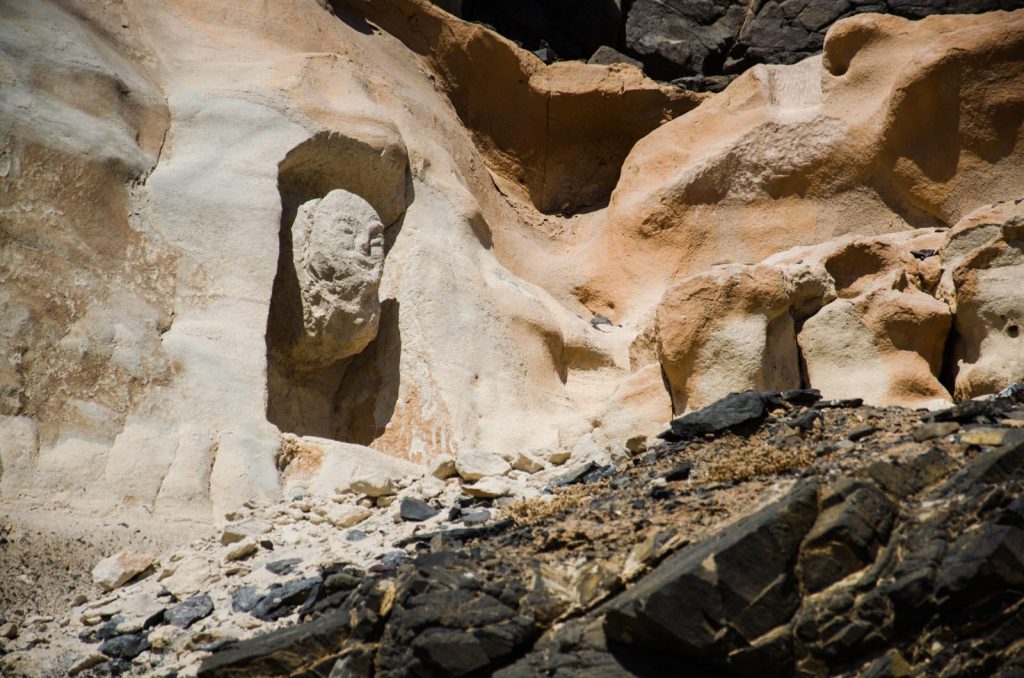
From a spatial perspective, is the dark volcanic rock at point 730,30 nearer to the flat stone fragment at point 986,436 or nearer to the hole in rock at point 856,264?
the hole in rock at point 856,264

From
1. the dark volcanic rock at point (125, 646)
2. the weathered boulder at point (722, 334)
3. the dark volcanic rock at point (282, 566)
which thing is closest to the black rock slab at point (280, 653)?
the dark volcanic rock at point (125, 646)

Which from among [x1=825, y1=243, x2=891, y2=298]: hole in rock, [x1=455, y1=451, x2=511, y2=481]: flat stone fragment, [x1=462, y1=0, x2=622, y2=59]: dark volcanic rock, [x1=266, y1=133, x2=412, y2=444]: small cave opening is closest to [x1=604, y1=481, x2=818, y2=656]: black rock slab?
[x1=455, y1=451, x2=511, y2=481]: flat stone fragment

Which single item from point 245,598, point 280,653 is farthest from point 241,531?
point 280,653

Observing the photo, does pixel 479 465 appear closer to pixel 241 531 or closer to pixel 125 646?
pixel 241 531

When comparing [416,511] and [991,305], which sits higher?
[991,305]

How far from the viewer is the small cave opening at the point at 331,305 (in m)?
8.37

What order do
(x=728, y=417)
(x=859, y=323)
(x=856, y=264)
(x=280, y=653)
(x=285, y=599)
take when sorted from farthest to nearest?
(x=856, y=264)
(x=859, y=323)
(x=728, y=417)
(x=285, y=599)
(x=280, y=653)

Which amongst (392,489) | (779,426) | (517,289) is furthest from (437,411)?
(779,426)

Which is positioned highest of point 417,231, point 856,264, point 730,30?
point 730,30

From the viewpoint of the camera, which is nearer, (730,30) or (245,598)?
(245,598)

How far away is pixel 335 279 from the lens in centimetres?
838

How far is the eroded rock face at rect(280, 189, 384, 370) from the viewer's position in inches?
329

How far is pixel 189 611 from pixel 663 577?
2.18 metres

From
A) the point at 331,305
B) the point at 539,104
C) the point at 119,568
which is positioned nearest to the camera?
the point at 119,568
